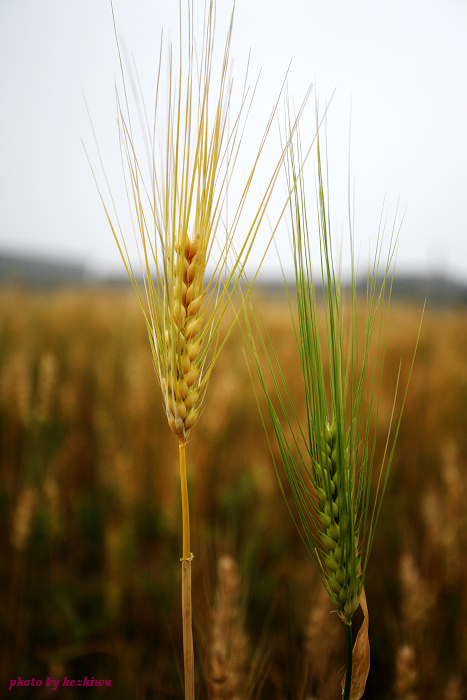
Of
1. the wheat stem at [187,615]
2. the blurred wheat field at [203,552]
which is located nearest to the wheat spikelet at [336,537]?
the wheat stem at [187,615]

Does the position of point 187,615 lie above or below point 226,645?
above

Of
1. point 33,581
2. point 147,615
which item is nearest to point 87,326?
point 33,581

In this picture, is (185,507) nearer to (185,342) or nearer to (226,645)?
(185,342)

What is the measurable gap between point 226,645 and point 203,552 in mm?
172

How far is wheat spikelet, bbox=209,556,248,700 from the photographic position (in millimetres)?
576

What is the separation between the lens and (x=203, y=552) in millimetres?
625

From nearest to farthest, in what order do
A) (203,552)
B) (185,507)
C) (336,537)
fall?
1. (185,507)
2. (336,537)
3. (203,552)

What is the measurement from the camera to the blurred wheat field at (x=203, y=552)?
940 mm

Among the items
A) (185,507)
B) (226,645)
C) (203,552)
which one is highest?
(185,507)

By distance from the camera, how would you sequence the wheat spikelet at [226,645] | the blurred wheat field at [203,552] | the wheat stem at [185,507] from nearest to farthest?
the wheat stem at [185,507]
the wheat spikelet at [226,645]
the blurred wheat field at [203,552]

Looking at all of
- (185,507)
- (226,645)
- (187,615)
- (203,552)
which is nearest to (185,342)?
(185,507)

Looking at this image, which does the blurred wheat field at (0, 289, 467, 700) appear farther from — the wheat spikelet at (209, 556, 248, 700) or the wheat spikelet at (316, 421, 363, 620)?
the wheat spikelet at (316, 421, 363, 620)

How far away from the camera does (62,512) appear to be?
184 centimetres

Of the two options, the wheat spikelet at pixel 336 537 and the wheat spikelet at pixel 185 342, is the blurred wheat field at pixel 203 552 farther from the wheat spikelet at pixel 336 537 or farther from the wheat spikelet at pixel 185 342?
the wheat spikelet at pixel 185 342
